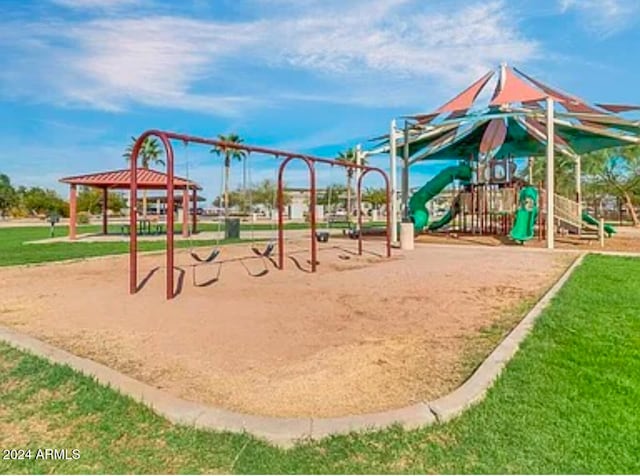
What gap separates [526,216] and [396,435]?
16094mm

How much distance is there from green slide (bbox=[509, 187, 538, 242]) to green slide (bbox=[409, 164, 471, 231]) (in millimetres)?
3989

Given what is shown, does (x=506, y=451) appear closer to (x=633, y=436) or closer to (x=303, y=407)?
(x=633, y=436)

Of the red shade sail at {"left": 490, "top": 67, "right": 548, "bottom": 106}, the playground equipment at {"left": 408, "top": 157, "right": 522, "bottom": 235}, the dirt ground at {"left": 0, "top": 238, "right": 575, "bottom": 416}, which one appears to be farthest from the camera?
the playground equipment at {"left": 408, "top": 157, "right": 522, "bottom": 235}

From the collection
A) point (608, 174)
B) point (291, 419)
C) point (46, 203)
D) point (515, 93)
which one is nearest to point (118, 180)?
point (515, 93)

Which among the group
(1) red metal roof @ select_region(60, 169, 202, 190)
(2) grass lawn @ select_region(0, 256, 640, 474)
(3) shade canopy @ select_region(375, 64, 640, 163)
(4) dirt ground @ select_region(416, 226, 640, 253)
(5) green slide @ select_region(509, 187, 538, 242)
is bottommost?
(2) grass lawn @ select_region(0, 256, 640, 474)

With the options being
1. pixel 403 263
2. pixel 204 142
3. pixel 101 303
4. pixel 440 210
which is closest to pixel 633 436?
pixel 101 303

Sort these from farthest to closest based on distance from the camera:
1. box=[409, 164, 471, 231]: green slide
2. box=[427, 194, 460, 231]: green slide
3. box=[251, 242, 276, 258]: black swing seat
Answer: box=[409, 164, 471, 231]: green slide
box=[427, 194, 460, 231]: green slide
box=[251, 242, 276, 258]: black swing seat

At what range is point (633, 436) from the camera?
280 cm

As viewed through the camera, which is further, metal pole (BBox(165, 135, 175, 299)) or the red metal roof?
the red metal roof

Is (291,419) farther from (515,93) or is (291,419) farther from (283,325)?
(515,93)

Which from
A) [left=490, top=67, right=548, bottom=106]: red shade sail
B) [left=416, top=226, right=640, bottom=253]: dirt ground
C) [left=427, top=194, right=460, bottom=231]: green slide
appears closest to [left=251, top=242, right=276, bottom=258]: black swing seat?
[left=416, top=226, right=640, bottom=253]: dirt ground

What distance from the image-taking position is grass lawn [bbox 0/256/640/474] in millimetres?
2594

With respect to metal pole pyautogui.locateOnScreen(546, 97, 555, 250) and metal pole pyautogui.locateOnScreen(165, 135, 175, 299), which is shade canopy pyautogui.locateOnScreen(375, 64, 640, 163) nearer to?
metal pole pyautogui.locateOnScreen(546, 97, 555, 250)

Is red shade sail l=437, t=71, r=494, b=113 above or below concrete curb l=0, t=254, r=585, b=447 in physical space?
above
